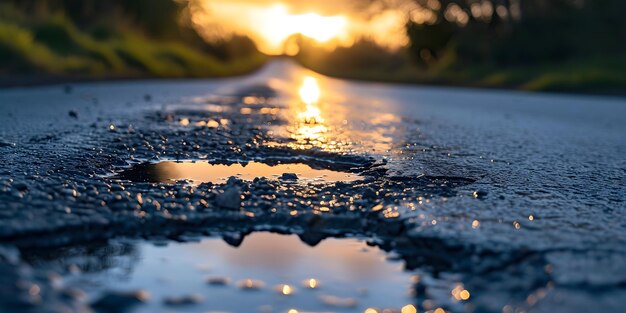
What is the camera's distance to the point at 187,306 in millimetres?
2393

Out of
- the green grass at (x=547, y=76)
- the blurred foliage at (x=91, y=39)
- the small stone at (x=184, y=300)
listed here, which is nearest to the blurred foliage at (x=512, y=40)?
the green grass at (x=547, y=76)

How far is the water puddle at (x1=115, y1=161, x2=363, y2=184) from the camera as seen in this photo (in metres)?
4.73

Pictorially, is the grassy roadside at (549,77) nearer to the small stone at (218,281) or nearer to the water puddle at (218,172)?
the water puddle at (218,172)

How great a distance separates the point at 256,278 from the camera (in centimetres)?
275

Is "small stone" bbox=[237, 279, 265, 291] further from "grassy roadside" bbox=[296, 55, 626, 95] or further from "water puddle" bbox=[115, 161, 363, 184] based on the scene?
"grassy roadside" bbox=[296, 55, 626, 95]

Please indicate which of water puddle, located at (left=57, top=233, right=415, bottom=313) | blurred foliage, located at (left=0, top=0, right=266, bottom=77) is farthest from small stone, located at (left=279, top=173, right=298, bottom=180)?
blurred foliage, located at (left=0, top=0, right=266, bottom=77)

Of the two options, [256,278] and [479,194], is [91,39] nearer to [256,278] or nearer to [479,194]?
[479,194]

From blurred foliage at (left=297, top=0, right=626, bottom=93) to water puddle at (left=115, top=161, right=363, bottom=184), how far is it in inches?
867

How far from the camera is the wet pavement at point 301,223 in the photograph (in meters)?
2.56

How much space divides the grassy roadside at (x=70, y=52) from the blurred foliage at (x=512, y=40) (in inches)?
451

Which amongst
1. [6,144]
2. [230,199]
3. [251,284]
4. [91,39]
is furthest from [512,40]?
[251,284]

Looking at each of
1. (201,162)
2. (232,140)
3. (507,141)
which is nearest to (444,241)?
(201,162)

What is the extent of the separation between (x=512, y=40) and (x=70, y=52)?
66.4 feet

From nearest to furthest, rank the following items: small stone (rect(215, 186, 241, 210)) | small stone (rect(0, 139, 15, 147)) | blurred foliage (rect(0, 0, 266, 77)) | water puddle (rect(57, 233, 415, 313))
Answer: water puddle (rect(57, 233, 415, 313)), small stone (rect(215, 186, 241, 210)), small stone (rect(0, 139, 15, 147)), blurred foliage (rect(0, 0, 266, 77))
